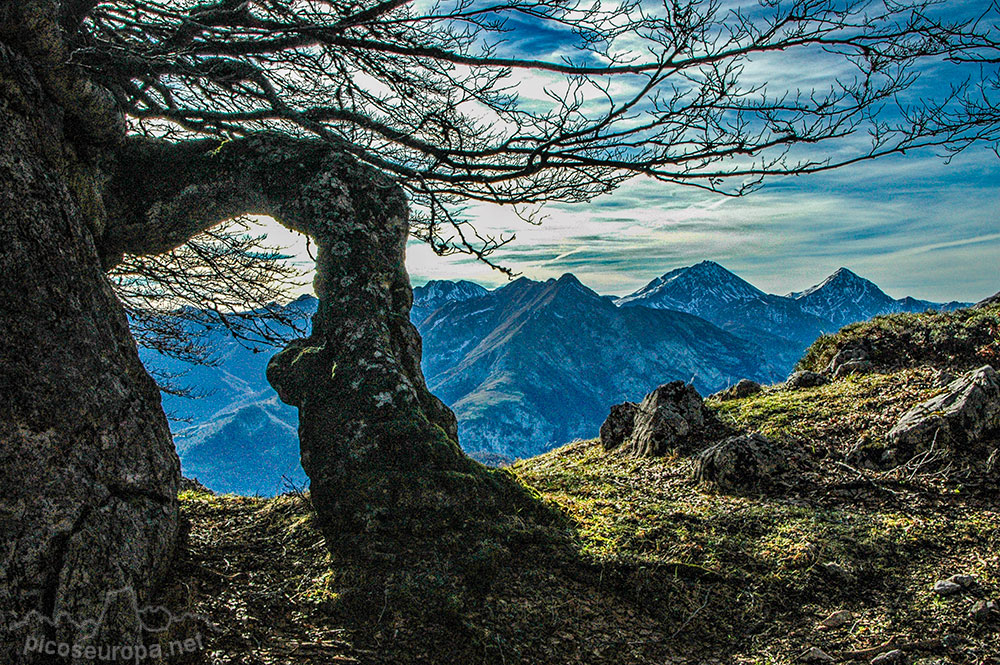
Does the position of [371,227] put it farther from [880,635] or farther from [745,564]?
[880,635]

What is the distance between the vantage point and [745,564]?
407 centimetres

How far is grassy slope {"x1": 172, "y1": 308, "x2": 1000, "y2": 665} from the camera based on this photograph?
3213 mm

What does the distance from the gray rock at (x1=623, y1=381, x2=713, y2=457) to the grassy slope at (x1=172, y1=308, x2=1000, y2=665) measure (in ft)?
4.07

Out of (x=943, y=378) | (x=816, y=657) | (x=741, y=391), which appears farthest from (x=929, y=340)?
(x=816, y=657)

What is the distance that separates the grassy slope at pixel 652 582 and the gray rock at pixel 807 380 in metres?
3.13

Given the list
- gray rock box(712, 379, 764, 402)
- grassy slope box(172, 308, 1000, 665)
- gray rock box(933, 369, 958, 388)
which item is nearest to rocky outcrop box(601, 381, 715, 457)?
grassy slope box(172, 308, 1000, 665)

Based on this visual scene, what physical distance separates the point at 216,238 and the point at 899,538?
28.0 feet

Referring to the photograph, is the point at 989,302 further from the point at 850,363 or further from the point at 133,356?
the point at 133,356

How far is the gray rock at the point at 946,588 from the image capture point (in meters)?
3.69

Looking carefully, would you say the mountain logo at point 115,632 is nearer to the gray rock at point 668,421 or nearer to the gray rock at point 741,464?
the gray rock at point 741,464

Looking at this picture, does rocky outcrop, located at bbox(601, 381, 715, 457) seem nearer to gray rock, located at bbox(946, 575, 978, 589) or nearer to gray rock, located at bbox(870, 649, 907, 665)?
gray rock, located at bbox(946, 575, 978, 589)

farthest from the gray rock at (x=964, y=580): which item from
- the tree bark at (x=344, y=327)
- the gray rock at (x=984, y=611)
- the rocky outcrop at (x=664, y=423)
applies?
the tree bark at (x=344, y=327)

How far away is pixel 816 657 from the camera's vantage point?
3.30 meters

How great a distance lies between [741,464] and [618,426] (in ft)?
7.99
